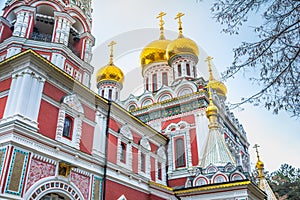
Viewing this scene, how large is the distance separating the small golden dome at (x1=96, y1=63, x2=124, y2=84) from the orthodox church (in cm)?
255

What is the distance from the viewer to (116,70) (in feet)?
64.1

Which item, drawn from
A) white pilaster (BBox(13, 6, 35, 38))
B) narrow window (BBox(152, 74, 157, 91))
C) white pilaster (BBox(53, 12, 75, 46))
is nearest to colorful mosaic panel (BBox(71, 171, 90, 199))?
white pilaster (BBox(53, 12, 75, 46))

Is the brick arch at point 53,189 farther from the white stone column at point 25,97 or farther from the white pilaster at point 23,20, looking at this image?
the white pilaster at point 23,20

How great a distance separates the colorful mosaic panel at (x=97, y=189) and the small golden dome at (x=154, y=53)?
11.5 m

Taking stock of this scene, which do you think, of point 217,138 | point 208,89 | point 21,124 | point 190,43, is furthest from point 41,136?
point 190,43

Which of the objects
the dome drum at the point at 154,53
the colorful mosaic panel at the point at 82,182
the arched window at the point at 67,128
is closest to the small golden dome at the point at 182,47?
the dome drum at the point at 154,53

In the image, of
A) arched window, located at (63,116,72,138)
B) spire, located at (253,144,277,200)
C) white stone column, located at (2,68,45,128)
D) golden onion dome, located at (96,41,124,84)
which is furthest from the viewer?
golden onion dome, located at (96,41,124,84)

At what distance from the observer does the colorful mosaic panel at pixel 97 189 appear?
849cm

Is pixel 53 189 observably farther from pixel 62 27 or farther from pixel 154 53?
pixel 154 53

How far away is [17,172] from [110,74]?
43.4 feet

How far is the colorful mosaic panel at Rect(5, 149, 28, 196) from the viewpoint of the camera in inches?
247

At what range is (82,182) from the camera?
820cm

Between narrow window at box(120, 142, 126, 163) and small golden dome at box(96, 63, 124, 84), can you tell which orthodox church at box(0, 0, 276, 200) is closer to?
narrow window at box(120, 142, 126, 163)

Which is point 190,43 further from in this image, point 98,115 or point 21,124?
point 21,124
